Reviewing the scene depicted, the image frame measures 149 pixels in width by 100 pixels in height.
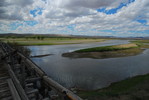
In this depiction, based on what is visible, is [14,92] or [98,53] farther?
[98,53]

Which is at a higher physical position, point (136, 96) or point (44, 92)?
point (44, 92)

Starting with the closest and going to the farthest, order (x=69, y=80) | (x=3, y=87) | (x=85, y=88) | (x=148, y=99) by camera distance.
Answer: (x=3, y=87) → (x=148, y=99) → (x=85, y=88) → (x=69, y=80)

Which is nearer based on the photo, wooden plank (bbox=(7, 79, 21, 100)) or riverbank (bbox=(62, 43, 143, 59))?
wooden plank (bbox=(7, 79, 21, 100))

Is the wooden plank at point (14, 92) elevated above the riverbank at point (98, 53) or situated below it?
above

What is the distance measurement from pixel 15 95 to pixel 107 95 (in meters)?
7.74

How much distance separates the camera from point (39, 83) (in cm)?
459

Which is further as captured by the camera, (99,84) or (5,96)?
(99,84)

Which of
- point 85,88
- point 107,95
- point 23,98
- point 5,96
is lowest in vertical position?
point 85,88

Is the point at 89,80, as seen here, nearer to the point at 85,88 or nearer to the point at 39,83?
the point at 85,88

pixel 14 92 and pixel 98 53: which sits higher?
pixel 14 92

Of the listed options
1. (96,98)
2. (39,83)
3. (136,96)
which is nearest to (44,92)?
(39,83)

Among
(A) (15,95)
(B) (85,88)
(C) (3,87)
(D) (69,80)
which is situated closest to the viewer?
(A) (15,95)

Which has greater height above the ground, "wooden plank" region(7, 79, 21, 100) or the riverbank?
"wooden plank" region(7, 79, 21, 100)

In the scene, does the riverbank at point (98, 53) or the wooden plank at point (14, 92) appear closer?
the wooden plank at point (14, 92)
